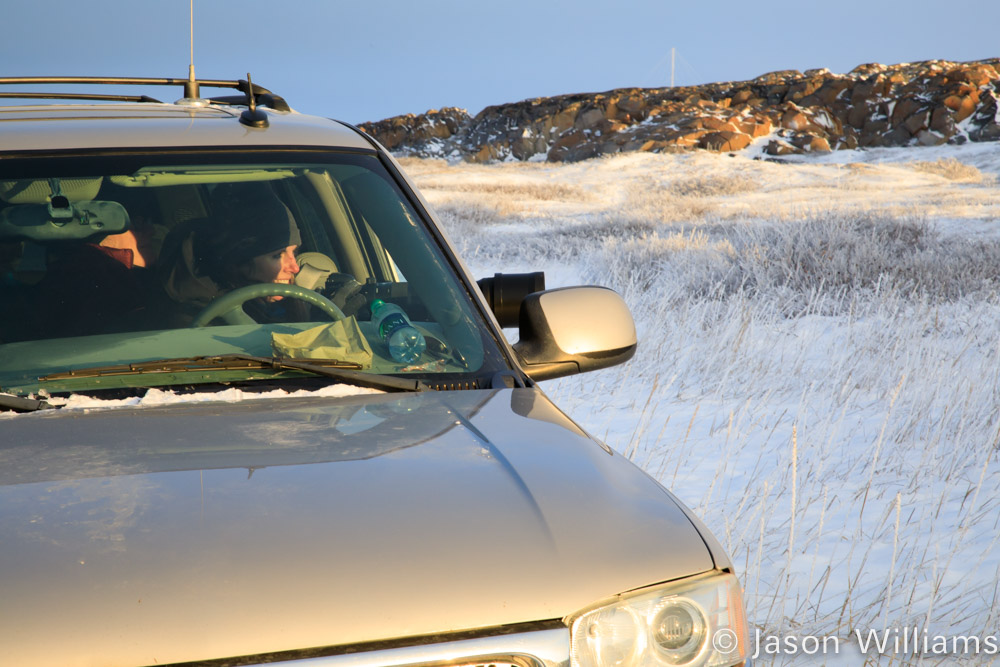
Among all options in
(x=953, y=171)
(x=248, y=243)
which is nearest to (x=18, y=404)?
(x=248, y=243)

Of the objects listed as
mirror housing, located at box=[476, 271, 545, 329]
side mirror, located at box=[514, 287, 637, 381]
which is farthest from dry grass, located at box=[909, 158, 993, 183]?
side mirror, located at box=[514, 287, 637, 381]

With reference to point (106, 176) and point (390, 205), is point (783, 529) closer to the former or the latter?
point (390, 205)

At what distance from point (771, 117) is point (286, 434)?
61984 mm

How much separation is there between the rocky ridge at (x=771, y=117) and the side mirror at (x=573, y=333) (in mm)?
48351

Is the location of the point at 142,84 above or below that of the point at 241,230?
above

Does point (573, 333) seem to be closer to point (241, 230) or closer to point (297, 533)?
point (241, 230)

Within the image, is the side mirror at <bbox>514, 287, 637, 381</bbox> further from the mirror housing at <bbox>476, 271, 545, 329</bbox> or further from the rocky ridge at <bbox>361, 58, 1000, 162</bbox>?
the rocky ridge at <bbox>361, 58, 1000, 162</bbox>

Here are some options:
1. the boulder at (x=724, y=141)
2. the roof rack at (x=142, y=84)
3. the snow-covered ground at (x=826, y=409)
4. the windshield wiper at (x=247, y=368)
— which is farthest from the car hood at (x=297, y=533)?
the boulder at (x=724, y=141)

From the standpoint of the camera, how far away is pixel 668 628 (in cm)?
142

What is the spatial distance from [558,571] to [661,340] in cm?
666

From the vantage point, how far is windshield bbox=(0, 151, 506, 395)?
2160 millimetres

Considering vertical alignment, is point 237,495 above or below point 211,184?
below

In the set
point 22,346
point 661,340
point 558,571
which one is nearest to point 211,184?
point 22,346

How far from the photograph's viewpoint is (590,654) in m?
1.36
